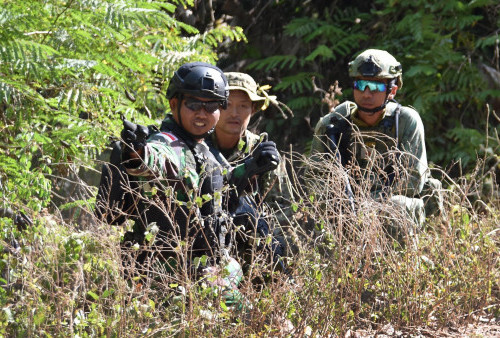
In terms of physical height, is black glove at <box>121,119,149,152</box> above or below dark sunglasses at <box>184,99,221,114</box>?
above

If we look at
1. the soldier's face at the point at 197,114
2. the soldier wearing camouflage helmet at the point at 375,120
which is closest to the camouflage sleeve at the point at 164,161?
the soldier's face at the point at 197,114

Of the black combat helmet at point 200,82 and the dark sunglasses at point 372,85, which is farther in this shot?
the dark sunglasses at point 372,85

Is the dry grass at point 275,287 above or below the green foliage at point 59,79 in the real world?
below

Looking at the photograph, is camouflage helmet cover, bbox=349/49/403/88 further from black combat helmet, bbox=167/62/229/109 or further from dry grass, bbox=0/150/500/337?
black combat helmet, bbox=167/62/229/109

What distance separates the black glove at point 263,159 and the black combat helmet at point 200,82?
405 mm

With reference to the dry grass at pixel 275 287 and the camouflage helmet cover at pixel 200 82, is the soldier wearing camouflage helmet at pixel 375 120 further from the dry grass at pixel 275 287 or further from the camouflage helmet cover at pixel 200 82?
the camouflage helmet cover at pixel 200 82

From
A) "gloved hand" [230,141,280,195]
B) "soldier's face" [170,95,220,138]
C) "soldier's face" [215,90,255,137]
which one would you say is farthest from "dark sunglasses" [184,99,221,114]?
"soldier's face" [215,90,255,137]

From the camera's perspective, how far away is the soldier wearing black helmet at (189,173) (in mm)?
4480

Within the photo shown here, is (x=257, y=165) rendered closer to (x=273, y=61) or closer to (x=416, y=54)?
(x=416, y=54)

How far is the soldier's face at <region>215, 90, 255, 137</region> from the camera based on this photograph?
5.96 metres

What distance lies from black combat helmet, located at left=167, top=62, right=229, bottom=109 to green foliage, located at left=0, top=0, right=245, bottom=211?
81 centimetres

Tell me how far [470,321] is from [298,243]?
139 cm

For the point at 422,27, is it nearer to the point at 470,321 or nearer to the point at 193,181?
the point at 470,321

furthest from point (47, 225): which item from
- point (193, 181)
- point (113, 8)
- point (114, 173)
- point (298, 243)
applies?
point (113, 8)
